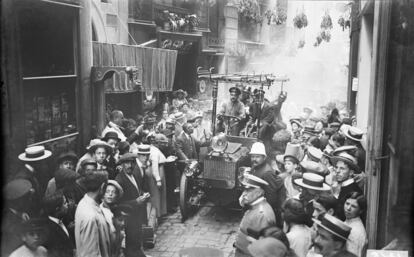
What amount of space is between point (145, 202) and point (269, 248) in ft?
8.28

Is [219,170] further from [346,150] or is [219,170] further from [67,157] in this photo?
[67,157]

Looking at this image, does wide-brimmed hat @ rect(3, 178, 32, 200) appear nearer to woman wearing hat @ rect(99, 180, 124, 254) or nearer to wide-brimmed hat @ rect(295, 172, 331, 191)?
woman wearing hat @ rect(99, 180, 124, 254)

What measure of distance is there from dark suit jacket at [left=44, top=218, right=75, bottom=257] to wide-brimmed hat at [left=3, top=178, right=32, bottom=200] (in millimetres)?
396

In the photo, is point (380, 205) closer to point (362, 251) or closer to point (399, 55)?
point (362, 251)

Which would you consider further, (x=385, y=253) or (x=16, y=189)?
(x=16, y=189)

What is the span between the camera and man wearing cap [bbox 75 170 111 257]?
412 centimetres

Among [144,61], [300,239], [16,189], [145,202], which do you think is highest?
[144,61]

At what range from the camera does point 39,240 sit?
3805 mm

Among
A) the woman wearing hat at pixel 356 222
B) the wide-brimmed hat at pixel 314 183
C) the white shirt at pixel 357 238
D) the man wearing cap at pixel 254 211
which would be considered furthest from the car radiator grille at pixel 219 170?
the white shirt at pixel 357 238

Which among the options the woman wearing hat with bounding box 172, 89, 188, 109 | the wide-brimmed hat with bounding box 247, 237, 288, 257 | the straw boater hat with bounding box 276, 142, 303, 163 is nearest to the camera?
the wide-brimmed hat with bounding box 247, 237, 288, 257

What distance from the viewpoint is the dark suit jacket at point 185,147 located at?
7.68 m

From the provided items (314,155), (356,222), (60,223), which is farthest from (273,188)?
(60,223)

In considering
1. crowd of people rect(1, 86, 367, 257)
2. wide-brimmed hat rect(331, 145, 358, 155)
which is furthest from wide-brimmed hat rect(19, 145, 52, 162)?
wide-brimmed hat rect(331, 145, 358, 155)

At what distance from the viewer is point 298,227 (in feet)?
13.4
